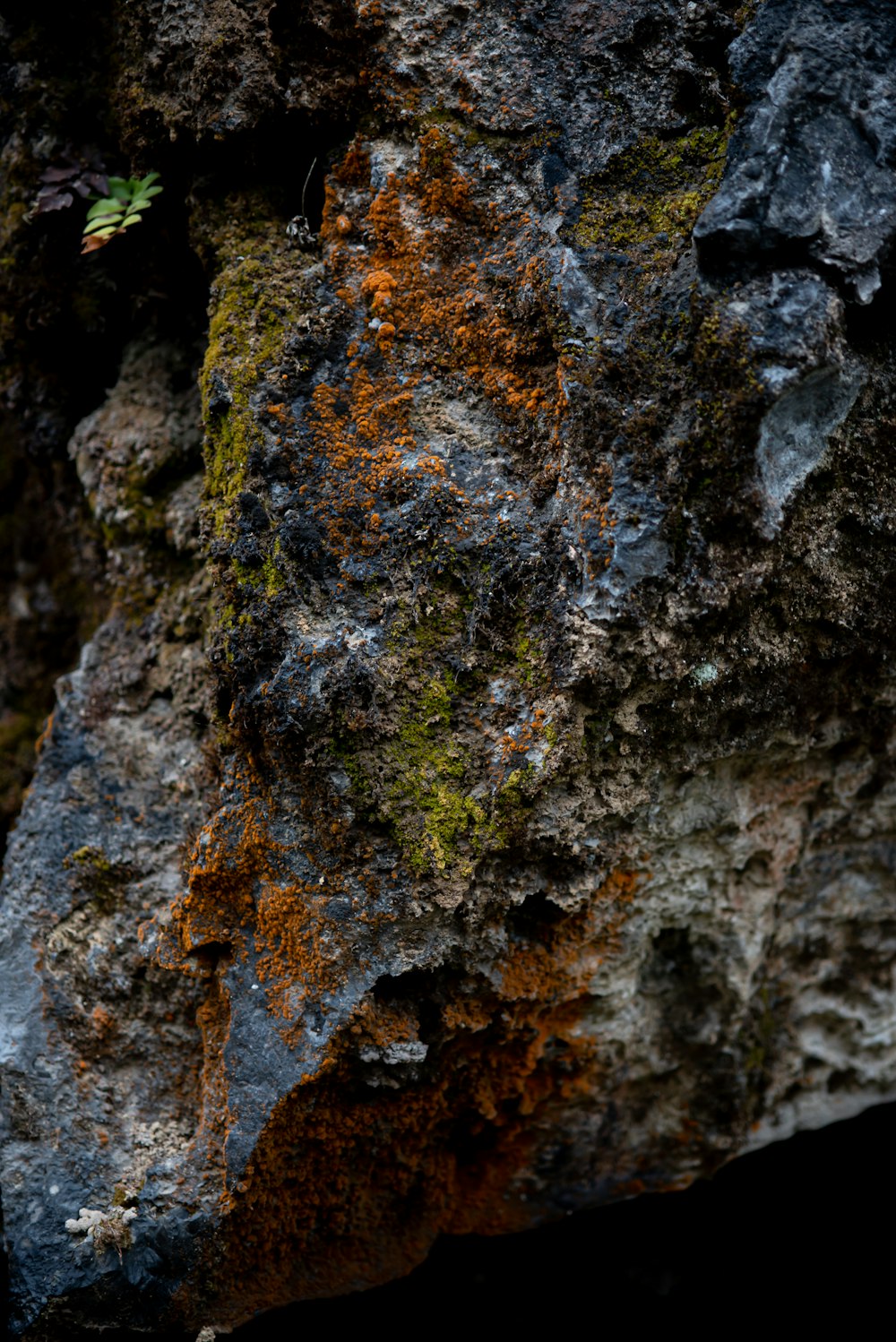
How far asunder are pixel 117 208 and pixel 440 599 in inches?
47.4

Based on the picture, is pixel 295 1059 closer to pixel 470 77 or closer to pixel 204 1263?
pixel 204 1263

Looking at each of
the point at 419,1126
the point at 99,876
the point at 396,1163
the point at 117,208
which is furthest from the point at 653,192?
the point at 396,1163

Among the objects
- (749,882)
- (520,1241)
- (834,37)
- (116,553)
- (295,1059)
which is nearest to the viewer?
(834,37)

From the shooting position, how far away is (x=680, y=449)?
174cm

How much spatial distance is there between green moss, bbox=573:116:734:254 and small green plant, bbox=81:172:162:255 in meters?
1.00

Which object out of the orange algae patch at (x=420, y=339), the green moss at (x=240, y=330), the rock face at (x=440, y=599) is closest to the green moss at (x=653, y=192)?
the rock face at (x=440, y=599)

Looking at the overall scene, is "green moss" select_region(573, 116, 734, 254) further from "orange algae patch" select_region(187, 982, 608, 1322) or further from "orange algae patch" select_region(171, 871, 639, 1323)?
"orange algae patch" select_region(187, 982, 608, 1322)

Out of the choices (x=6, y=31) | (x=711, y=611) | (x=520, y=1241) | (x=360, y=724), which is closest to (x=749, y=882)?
(x=711, y=611)

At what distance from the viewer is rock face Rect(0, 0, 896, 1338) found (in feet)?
5.74

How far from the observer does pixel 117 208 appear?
2156mm

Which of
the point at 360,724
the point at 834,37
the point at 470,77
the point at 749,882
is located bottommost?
the point at 749,882

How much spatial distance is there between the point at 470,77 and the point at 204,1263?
7.96 ft

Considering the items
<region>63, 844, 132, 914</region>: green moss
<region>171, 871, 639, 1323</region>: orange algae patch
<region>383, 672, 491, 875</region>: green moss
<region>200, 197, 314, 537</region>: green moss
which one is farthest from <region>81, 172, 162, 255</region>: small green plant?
<region>171, 871, 639, 1323</region>: orange algae patch

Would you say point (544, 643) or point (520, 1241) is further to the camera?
point (520, 1241)
